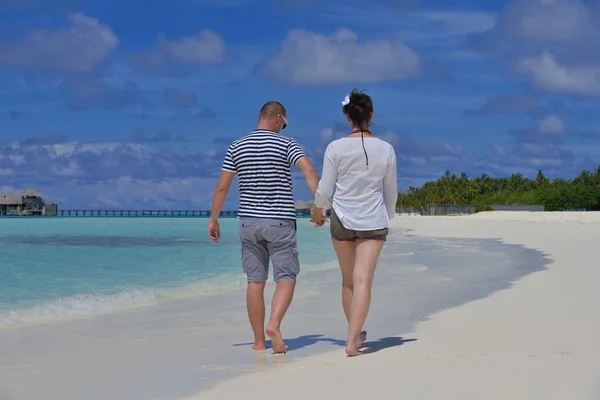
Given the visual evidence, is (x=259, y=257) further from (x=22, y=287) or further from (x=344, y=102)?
(x=22, y=287)

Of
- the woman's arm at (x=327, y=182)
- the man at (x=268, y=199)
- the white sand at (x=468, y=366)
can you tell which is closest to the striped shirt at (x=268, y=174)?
the man at (x=268, y=199)

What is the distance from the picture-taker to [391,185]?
5523mm

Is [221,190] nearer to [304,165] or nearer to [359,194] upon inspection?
[304,165]

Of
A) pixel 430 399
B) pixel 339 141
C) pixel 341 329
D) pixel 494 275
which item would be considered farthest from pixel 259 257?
pixel 494 275

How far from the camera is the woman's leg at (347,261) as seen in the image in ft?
18.6

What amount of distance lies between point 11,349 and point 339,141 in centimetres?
295

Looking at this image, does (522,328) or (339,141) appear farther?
(522,328)

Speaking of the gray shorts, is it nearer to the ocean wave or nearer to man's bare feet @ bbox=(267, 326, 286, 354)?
man's bare feet @ bbox=(267, 326, 286, 354)

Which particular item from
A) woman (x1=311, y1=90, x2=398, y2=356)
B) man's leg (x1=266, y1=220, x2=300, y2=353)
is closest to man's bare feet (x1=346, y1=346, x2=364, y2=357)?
woman (x1=311, y1=90, x2=398, y2=356)

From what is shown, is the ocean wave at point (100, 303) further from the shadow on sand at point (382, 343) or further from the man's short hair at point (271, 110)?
the man's short hair at point (271, 110)

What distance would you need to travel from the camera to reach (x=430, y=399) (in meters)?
4.10

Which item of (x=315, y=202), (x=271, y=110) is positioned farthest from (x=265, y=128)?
(x=315, y=202)

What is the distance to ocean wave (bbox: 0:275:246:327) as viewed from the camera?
851 centimetres

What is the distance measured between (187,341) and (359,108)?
2358 mm
